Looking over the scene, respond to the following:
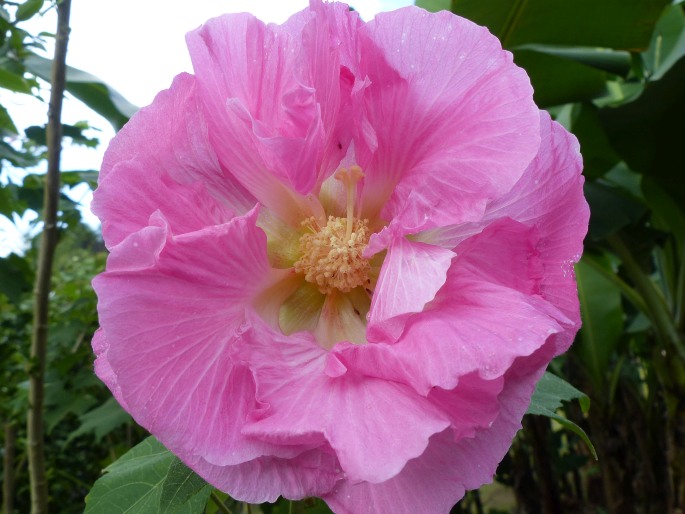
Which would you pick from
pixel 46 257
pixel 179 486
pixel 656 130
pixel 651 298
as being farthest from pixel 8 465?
pixel 656 130

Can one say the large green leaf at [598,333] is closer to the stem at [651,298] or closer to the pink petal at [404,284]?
the stem at [651,298]

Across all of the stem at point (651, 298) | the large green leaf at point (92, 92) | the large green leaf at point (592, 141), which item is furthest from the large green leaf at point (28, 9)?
the stem at point (651, 298)

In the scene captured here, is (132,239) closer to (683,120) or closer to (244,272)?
(244,272)

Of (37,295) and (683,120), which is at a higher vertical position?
(37,295)

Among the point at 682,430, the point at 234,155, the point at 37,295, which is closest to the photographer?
the point at 234,155

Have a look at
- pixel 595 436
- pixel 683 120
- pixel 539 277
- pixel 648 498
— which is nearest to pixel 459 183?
pixel 539 277
